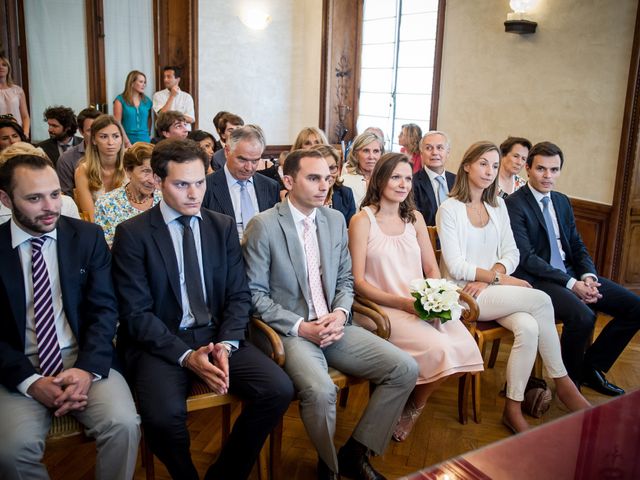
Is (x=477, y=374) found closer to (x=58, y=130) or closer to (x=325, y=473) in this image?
(x=325, y=473)

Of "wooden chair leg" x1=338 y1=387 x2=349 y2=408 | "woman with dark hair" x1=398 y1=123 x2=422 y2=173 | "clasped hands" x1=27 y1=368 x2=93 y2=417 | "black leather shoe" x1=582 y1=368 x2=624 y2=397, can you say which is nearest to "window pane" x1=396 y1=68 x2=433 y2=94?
"woman with dark hair" x1=398 y1=123 x2=422 y2=173

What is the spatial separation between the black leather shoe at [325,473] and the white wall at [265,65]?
6028 mm

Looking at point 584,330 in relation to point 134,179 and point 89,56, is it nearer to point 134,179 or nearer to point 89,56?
point 134,179

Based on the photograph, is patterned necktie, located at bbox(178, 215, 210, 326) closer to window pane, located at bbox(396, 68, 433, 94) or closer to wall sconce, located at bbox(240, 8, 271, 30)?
window pane, located at bbox(396, 68, 433, 94)

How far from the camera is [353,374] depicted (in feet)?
8.87

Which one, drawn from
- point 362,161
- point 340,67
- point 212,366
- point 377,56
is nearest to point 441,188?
point 362,161

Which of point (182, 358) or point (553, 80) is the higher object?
point (553, 80)

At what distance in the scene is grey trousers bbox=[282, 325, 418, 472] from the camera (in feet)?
8.17

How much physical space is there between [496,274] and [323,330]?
130 centimetres

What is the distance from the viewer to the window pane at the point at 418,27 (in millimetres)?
6867

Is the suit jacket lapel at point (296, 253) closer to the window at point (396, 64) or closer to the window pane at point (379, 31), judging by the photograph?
the window at point (396, 64)

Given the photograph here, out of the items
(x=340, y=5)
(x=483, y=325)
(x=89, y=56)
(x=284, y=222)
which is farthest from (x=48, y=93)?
(x=483, y=325)

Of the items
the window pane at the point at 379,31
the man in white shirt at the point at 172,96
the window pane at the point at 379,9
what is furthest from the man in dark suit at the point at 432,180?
the man in white shirt at the point at 172,96

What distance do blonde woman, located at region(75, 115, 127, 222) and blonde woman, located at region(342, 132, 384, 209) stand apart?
63.1 inches
